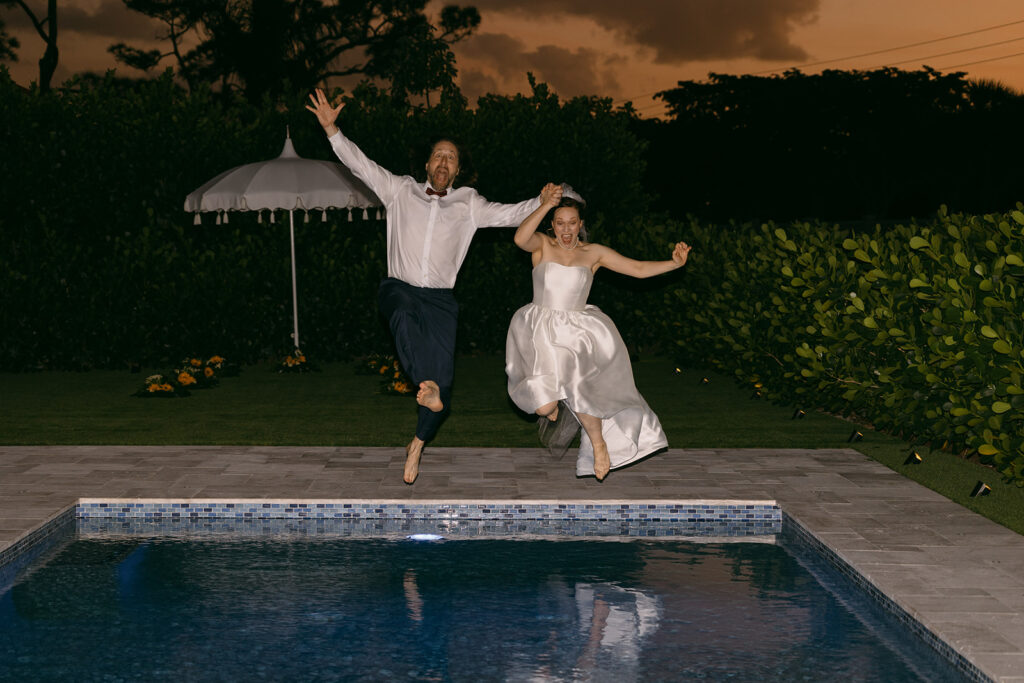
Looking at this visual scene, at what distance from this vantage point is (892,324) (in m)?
8.36

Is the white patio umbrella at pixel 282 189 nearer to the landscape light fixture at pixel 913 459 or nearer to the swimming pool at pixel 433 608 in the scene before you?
the swimming pool at pixel 433 608

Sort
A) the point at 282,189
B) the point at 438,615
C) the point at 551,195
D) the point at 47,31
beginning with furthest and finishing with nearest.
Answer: the point at 47,31 < the point at 282,189 < the point at 551,195 < the point at 438,615

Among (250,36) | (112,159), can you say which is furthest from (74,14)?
(112,159)

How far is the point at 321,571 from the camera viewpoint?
623cm

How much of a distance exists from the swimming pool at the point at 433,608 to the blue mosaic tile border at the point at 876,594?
0.05 metres

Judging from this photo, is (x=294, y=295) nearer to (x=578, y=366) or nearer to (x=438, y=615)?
(x=578, y=366)

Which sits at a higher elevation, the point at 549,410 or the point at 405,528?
the point at 549,410

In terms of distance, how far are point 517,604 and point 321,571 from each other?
1177mm

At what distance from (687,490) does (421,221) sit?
240 centimetres

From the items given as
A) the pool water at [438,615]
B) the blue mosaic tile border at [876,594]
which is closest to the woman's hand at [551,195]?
the pool water at [438,615]

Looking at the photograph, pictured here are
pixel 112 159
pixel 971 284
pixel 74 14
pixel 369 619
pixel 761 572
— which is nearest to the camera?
pixel 369 619

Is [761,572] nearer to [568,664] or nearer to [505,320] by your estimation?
[568,664]

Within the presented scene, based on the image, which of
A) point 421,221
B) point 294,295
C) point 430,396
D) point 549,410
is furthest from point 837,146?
point 430,396

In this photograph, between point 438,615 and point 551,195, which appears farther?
point 551,195
